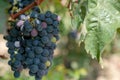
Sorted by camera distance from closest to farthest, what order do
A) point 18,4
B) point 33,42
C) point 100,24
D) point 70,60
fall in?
1. point 100,24
2. point 33,42
3. point 18,4
4. point 70,60

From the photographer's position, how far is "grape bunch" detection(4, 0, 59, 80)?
4.56ft

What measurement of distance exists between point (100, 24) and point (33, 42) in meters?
0.26

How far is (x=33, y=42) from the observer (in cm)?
140

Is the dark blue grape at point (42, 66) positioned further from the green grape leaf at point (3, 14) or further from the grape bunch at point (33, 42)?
the green grape leaf at point (3, 14)

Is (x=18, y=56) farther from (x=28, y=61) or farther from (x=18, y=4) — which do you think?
(x=18, y=4)

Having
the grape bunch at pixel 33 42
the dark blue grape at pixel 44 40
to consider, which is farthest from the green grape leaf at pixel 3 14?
the dark blue grape at pixel 44 40

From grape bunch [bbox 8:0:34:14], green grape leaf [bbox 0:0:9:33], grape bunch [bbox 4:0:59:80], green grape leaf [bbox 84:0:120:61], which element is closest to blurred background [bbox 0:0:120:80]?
green grape leaf [bbox 0:0:9:33]

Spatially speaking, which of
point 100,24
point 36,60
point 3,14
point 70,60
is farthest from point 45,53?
point 70,60

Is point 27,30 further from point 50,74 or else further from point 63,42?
point 63,42

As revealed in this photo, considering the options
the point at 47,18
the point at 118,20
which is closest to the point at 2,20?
the point at 47,18

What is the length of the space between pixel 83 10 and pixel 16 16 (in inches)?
11.2

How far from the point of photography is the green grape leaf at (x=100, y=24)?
50.1 inches

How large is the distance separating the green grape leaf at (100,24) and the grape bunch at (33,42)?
175 millimetres

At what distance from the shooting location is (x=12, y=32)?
145 centimetres
